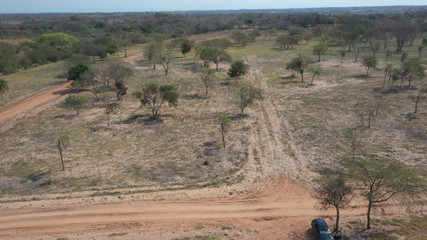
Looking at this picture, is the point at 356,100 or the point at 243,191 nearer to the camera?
the point at 243,191

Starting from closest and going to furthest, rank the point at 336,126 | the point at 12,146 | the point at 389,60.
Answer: the point at 12,146 → the point at 336,126 → the point at 389,60

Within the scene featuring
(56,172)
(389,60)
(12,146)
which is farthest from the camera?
(389,60)

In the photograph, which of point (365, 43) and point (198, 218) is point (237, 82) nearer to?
point (198, 218)

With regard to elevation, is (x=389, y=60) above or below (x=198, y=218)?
above

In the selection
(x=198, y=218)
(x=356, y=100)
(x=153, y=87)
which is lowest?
(x=198, y=218)

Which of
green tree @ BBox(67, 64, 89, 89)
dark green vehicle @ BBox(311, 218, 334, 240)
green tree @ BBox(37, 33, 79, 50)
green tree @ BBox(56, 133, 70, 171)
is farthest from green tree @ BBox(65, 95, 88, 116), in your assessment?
green tree @ BBox(37, 33, 79, 50)

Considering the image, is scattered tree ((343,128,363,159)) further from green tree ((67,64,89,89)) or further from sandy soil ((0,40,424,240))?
green tree ((67,64,89,89))

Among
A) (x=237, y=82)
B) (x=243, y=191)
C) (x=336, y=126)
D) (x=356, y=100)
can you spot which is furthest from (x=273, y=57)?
(x=243, y=191)
